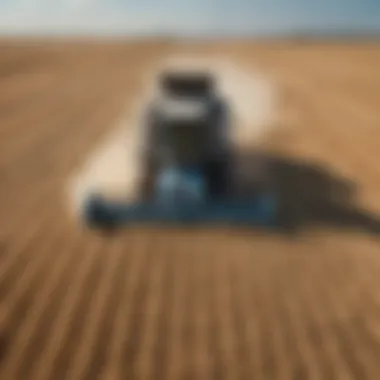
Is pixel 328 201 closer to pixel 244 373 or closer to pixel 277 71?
pixel 244 373

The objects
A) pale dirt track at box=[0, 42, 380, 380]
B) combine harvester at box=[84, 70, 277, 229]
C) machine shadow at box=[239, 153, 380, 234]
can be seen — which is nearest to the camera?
pale dirt track at box=[0, 42, 380, 380]

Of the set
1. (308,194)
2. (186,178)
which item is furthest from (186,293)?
(308,194)

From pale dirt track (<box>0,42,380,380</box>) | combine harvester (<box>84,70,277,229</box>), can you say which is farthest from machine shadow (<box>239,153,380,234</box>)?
combine harvester (<box>84,70,277,229</box>)

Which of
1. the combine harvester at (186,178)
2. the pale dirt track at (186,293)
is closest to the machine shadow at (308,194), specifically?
the pale dirt track at (186,293)

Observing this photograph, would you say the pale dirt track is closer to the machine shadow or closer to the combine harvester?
the machine shadow

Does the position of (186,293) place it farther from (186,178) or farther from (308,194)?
(308,194)

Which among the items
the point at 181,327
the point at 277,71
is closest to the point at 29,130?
the point at 181,327
